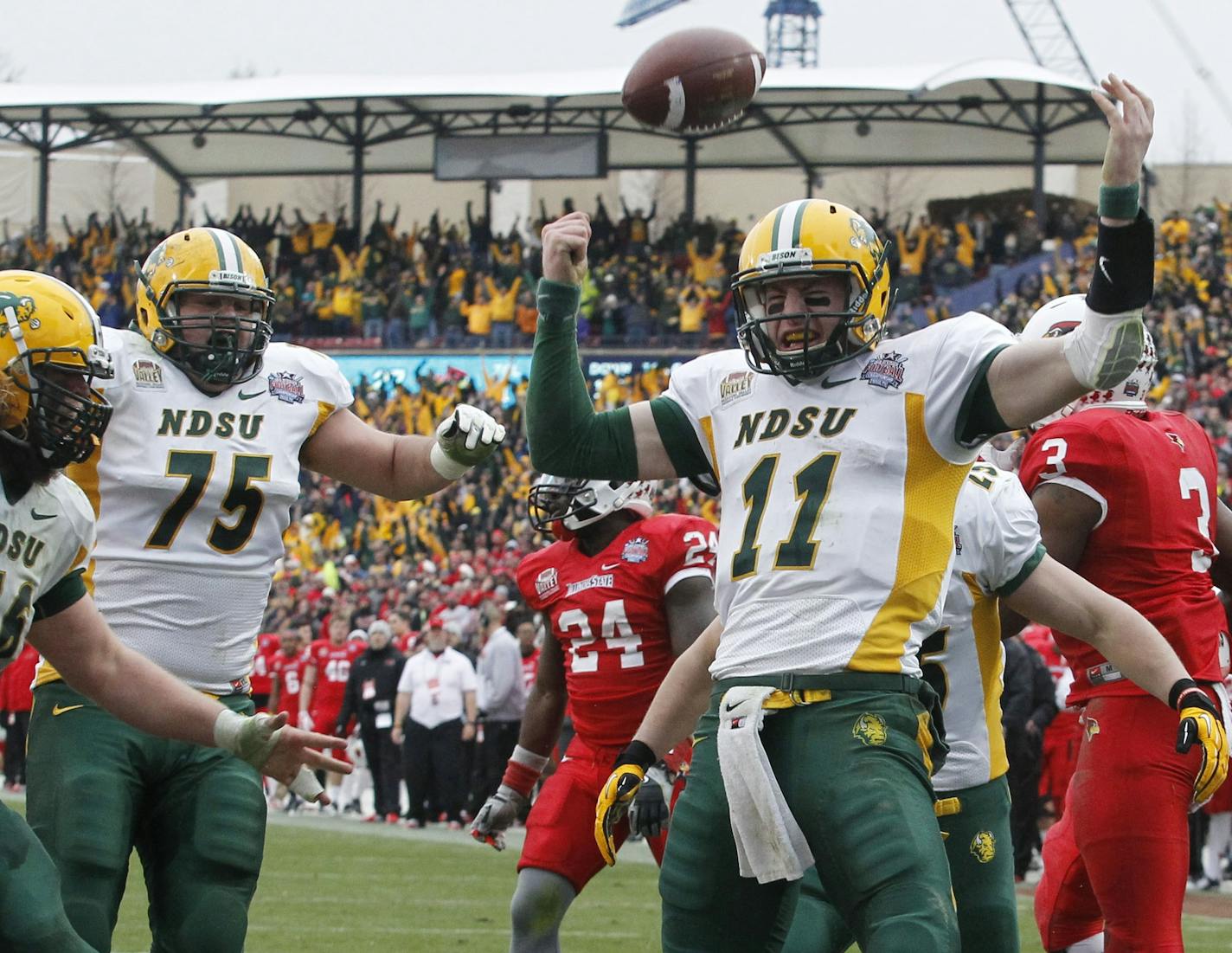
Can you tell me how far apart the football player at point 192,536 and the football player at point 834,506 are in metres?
1.03

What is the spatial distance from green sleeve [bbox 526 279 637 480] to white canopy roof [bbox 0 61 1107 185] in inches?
926

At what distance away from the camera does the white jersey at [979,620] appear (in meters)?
4.80

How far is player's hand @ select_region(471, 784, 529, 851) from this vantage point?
6.32 m

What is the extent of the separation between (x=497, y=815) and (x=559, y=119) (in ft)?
85.6

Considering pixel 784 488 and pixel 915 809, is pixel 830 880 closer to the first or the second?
pixel 915 809

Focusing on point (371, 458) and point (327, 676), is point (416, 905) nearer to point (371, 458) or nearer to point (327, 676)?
point (371, 458)

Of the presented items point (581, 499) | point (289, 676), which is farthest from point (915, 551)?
point (289, 676)

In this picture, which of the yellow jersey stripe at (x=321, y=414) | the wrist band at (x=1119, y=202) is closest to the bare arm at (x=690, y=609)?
the yellow jersey stripe at (x=321, y=414)

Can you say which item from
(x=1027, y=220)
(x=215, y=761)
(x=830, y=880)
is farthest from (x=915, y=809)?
(x=1027, y=220)

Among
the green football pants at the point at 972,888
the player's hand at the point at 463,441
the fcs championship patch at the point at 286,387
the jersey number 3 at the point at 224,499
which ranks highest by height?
the fcs championship patch at the point at 286,387

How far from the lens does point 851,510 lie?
4.01 metres

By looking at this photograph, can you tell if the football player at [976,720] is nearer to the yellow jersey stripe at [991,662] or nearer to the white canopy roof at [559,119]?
the yellow jersey stripe at [991,662]

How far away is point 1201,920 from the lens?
929 centimetres

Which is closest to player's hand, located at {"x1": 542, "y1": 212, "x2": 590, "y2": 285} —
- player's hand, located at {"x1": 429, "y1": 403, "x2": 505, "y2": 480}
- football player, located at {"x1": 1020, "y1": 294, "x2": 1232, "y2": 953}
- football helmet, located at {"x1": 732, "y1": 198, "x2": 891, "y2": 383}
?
football helmet, located at {"x1": 732, "y1": 198, "x2": 891, "y2": 383}
